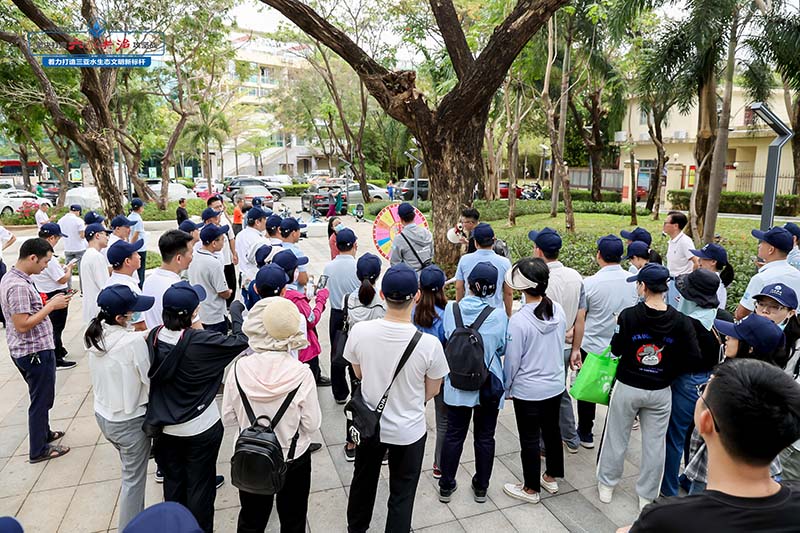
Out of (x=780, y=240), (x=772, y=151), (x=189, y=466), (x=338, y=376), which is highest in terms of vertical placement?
(x=772, y=151)

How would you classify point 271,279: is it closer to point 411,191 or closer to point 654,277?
point 654,277

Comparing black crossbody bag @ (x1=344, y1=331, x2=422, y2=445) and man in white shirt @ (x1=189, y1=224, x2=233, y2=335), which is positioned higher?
man in white shirt @ (x1=189, y1=224, x2=233, y2=335)

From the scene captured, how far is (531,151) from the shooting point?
133 ft

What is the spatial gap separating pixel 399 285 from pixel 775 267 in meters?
3.36

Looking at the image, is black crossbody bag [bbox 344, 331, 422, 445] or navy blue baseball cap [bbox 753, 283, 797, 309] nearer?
black crossbody bag [bbox 344, 331, 422, 445]

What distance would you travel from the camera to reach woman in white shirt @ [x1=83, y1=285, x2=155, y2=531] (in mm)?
2873

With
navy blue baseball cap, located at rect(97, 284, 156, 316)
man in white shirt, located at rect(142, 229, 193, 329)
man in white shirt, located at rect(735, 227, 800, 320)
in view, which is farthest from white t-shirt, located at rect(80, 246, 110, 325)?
man in white shirt, located at rect(735, 227, 800, 320)

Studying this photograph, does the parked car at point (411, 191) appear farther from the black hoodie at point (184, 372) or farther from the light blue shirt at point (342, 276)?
the black hoodie at point (184, 372)

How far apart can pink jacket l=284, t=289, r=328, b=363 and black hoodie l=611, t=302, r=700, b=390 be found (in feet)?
7.75

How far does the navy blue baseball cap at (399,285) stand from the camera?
112 inches

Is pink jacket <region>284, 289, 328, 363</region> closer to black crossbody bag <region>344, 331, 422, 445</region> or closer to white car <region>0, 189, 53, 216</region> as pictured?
black crossbody bag <region>344, 331, 422, 445</region>

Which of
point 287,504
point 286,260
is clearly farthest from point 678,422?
point 286,260

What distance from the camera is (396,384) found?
2.94m

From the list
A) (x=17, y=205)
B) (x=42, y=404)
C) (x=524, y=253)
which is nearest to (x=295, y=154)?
(x=17, y=205)
